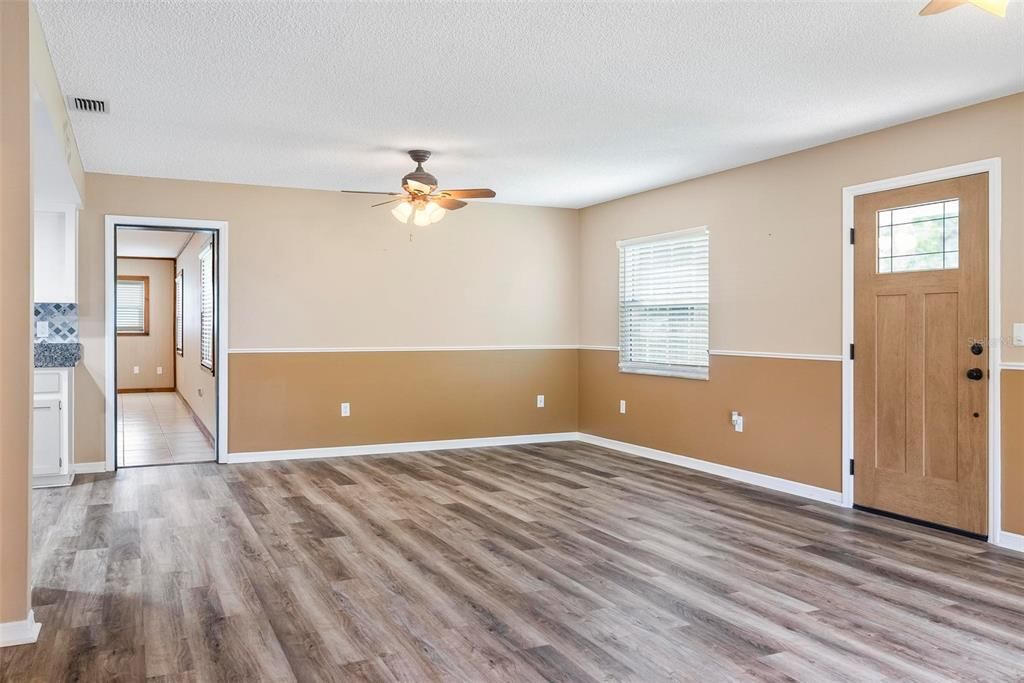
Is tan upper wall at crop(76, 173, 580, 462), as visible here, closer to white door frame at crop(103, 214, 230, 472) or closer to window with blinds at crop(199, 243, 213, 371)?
white door frame at crop(103, 214, 230, 472)

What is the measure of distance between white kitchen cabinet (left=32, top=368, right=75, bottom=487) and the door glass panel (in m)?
5.63

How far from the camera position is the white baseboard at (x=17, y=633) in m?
2.65

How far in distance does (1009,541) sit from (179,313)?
36.8 feet

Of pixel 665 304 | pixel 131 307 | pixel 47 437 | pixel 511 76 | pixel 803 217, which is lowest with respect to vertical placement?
pixel 47 437

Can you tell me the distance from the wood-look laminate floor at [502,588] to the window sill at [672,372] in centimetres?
111

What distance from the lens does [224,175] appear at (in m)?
5.96

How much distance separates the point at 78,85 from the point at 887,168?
15.1 feet

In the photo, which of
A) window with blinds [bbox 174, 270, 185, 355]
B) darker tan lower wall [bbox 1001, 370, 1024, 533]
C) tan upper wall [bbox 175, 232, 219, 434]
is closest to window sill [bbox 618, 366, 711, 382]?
darker tan lower wall [bbox 1001, 370, 1024, 533]

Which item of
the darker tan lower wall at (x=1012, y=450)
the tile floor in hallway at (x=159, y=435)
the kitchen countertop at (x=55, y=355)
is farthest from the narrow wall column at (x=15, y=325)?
the darker tan lower wall at (x=1012, y=450)

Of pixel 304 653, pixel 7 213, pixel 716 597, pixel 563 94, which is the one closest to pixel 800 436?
pixel 716 597

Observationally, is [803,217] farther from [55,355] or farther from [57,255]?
[57,255]

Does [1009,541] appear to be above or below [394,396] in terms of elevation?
below

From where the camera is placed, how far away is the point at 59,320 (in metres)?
5.70

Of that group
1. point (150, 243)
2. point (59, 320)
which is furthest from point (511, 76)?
point (150, 243)
